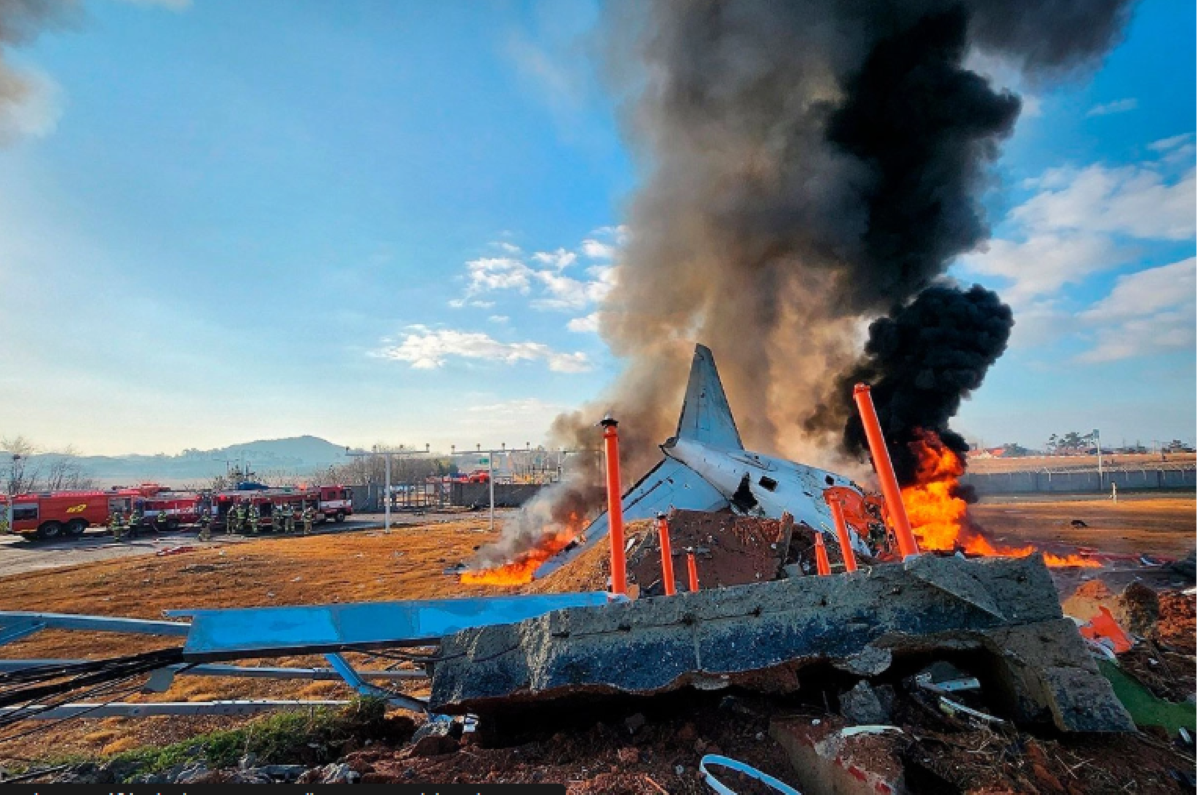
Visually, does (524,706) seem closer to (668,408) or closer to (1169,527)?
(668,408)

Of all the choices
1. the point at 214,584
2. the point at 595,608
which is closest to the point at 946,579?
the point at 595,608

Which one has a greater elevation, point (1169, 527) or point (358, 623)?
point (358, 623)

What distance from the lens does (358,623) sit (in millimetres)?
3516

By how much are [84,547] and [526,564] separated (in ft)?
73.8

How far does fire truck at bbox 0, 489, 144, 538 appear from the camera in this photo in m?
27.0

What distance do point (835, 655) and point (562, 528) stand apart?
12.5 meters

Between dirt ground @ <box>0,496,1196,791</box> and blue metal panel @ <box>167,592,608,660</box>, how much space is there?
71 cm

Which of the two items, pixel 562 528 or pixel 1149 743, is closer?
pixel 1149 743

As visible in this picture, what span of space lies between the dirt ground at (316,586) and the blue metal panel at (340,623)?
713 millimetres

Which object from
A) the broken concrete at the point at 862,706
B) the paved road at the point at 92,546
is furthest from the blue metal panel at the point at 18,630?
the paved road at the point at 92,546

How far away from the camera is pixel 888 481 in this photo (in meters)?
3.54

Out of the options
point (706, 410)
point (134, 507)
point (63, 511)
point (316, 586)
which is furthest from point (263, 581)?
point (63, 511)

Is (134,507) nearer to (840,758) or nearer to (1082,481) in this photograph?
(840,758)

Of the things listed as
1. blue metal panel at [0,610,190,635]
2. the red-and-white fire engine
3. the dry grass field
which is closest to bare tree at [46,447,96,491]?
the red-and-white fire engine
